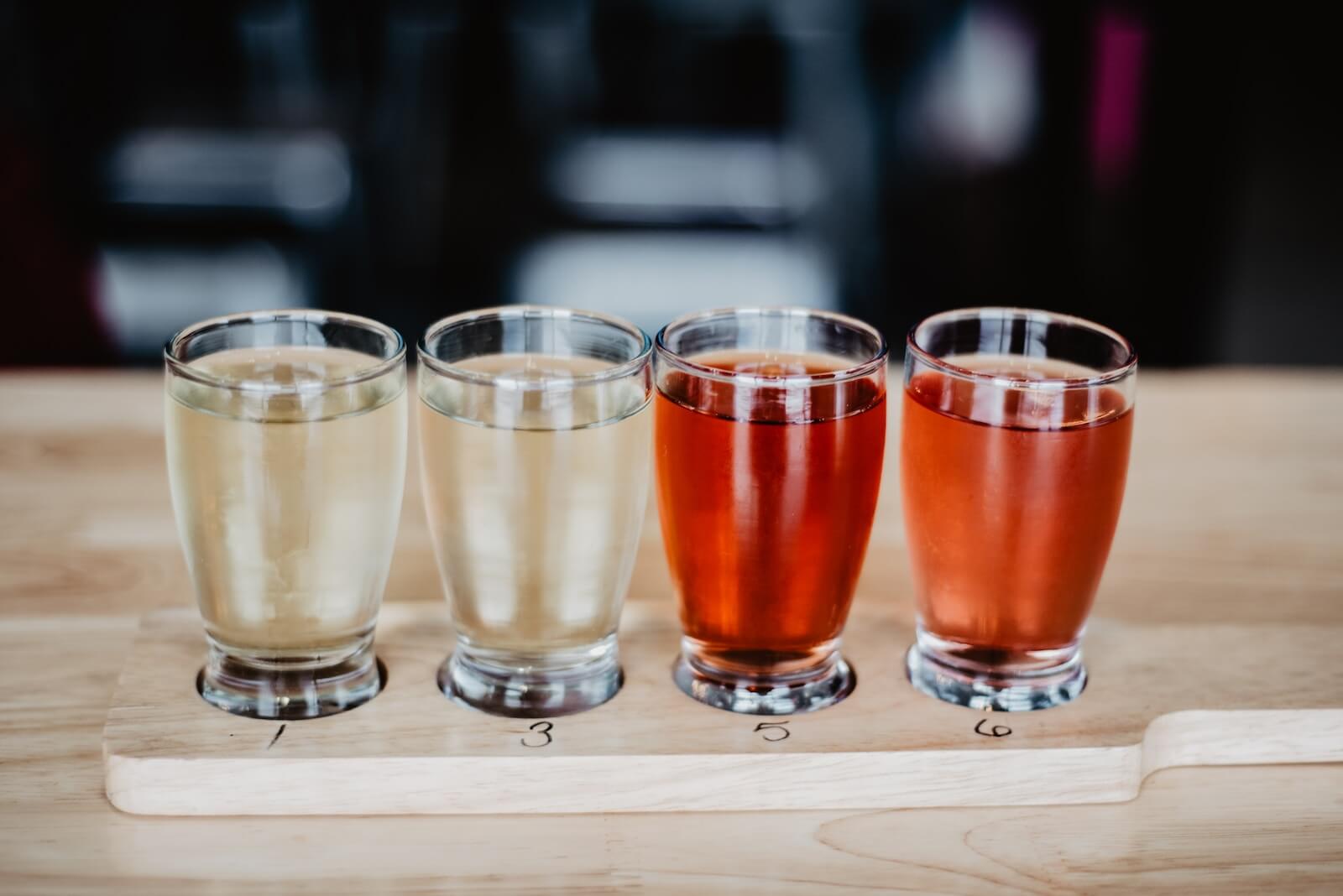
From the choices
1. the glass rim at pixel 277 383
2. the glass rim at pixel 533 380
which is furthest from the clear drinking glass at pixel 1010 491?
the glass rim at pixel 277 383

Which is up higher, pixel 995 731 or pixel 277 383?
pixel 277 383

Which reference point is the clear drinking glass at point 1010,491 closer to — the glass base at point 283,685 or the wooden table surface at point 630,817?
the wooden table surface at point 630,817

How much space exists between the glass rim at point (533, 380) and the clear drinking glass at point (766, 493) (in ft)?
0.08

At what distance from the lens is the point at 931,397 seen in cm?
83

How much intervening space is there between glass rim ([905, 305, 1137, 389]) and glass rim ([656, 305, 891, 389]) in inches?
1.1

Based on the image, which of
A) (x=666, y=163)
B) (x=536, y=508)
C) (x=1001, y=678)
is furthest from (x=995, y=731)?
(x=666, y=163)

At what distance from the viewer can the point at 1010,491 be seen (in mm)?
814

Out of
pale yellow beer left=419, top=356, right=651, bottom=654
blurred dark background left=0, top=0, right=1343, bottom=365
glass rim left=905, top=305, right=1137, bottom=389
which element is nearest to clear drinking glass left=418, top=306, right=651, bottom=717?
pale yellow beer left=419, top=356, right=651, bottom=654

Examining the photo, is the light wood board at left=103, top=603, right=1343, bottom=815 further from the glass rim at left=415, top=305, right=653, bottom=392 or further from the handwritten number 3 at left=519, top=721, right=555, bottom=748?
the glass rim at left=415, top=305, right=653, bottom=392

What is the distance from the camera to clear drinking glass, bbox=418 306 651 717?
78 cm

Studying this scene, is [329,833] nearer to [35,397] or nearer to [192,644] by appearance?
[192,644]

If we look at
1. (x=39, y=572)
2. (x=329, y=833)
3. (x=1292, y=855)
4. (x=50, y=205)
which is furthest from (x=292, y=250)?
(x=1292, y=855)

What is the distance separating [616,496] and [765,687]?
15cm

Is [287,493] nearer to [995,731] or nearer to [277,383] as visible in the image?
[277,383]
